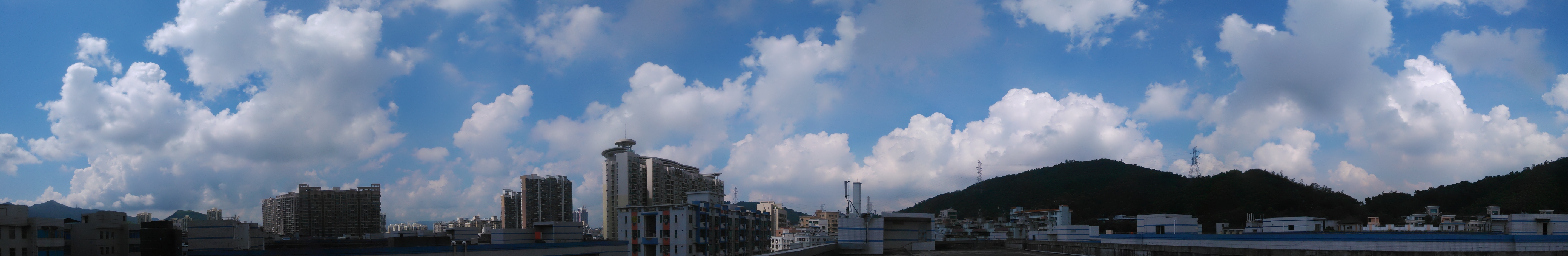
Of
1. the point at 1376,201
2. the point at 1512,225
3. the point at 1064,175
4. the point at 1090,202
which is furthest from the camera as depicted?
the point at 1064,175

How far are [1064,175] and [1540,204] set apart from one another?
48.2 metres

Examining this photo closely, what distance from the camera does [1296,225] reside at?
1527 inches

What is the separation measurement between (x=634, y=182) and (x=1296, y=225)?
4752cm

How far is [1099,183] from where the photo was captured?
87.4m

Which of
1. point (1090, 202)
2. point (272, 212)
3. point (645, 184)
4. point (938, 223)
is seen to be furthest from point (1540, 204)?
point (272, 212)

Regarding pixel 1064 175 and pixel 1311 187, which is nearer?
pixel 1311 187

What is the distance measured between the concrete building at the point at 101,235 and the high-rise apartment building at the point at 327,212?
45645 millimetres

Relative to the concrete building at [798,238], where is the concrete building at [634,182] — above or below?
above

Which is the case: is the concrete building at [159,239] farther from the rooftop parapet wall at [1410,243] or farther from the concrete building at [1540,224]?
the concrete building at [1540,224]

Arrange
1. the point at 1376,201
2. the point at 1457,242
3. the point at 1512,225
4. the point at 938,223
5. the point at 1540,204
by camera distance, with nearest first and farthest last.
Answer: the point at 1457,242, the point at 1512,225, the point at 1540,204, the point at 1376,201, the point at 938,223

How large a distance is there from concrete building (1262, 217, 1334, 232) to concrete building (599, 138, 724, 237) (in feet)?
135

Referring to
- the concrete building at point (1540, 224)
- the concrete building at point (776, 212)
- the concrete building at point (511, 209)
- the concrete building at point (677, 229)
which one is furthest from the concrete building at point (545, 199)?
the concrete building at point (1540, 224)

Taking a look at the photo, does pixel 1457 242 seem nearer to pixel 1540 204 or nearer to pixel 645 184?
pixel 1540 204

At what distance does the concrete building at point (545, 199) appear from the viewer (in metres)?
86.4
